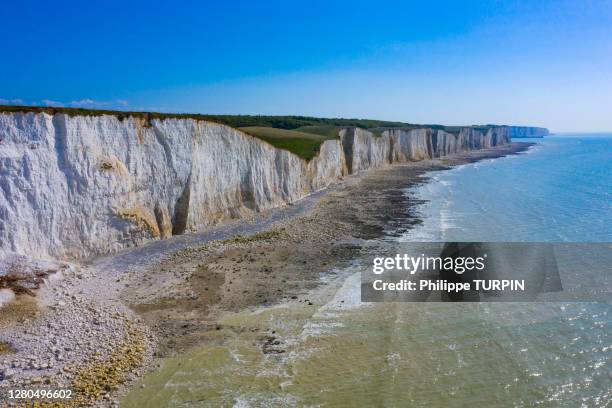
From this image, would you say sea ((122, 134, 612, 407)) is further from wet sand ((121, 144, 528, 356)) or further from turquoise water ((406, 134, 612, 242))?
turquoise water ((406, 134, 612, 242))

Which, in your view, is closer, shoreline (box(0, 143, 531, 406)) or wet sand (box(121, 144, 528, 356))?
shoreline (box(0, 143, 531, 406))

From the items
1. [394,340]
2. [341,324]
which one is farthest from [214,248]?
[394,340]

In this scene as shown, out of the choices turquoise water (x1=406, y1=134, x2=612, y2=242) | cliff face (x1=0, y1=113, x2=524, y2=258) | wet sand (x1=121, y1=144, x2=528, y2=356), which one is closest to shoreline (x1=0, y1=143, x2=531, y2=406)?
wet sand (x1=121, y1=144, x2=528, y2=356)

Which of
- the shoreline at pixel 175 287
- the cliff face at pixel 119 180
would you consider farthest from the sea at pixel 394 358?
the cliff face at pixel 119 180

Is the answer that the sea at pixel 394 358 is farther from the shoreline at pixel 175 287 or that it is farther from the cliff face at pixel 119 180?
the cliff face at pixel 119 180

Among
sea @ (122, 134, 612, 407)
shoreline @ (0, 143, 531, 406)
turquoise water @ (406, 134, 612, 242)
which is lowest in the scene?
sea @ (122, 134, 612, 407)

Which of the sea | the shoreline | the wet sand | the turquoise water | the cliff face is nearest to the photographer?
the sea
